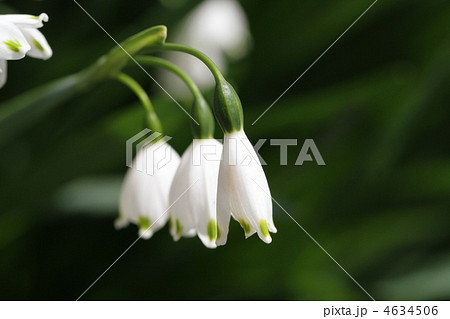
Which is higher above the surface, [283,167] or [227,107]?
[283,167]

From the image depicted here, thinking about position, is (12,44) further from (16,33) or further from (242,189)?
(242,189)

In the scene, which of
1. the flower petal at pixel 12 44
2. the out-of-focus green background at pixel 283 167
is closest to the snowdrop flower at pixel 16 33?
the flower petal at pixel 12 44

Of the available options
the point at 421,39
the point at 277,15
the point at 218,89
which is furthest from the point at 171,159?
the point at 421,39

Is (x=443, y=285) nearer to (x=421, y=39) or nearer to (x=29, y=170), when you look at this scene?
(x=421, y=39)

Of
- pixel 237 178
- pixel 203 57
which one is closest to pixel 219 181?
pixel 237 178

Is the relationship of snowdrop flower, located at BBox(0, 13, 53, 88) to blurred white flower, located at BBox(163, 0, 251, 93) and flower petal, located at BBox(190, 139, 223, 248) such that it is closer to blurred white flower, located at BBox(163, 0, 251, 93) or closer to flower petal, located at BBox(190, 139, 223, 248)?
flower petal, located at BBox(190, 139, 223, 248)

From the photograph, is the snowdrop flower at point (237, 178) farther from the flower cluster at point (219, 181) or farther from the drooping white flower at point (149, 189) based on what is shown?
the drooping white flower at point (149, 189)
